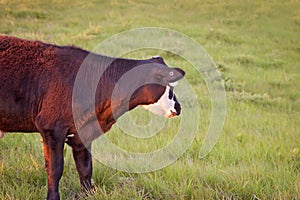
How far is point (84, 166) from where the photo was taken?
3.92 metres

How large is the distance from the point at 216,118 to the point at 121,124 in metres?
1.48

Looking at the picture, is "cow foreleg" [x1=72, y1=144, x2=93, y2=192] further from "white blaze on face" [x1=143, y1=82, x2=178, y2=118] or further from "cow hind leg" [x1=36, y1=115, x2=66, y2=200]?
"white blaze on face" [x1=143, y1=82, x2=178, y2=118]

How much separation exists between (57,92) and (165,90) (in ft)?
2.87

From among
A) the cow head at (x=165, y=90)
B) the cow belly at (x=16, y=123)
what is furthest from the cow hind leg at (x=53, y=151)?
the cow head at (x=165, y=90)

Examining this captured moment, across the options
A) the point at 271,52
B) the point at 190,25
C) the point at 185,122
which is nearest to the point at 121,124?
the point at 185,122

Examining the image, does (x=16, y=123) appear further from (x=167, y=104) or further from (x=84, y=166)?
(x=167, y=104)

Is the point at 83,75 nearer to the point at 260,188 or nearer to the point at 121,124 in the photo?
the point at 260,188

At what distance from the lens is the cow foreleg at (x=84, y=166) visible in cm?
388

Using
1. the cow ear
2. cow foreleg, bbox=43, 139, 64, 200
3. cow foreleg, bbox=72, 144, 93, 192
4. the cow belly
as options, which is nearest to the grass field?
cow foreleg, bbox=72, 144, 93, 192

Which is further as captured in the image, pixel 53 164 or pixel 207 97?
pixel 207 97

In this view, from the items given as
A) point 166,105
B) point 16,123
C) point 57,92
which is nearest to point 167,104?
point 166,105

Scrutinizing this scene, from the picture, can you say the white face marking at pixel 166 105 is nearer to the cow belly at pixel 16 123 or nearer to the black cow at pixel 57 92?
the black cow at pixel 57 92

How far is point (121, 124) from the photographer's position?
6074 mm

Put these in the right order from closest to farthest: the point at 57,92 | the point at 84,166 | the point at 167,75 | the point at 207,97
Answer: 1. the point at 57,92
2. the point at 167,75
3. the point at 84,166
4. the point at 207,97
